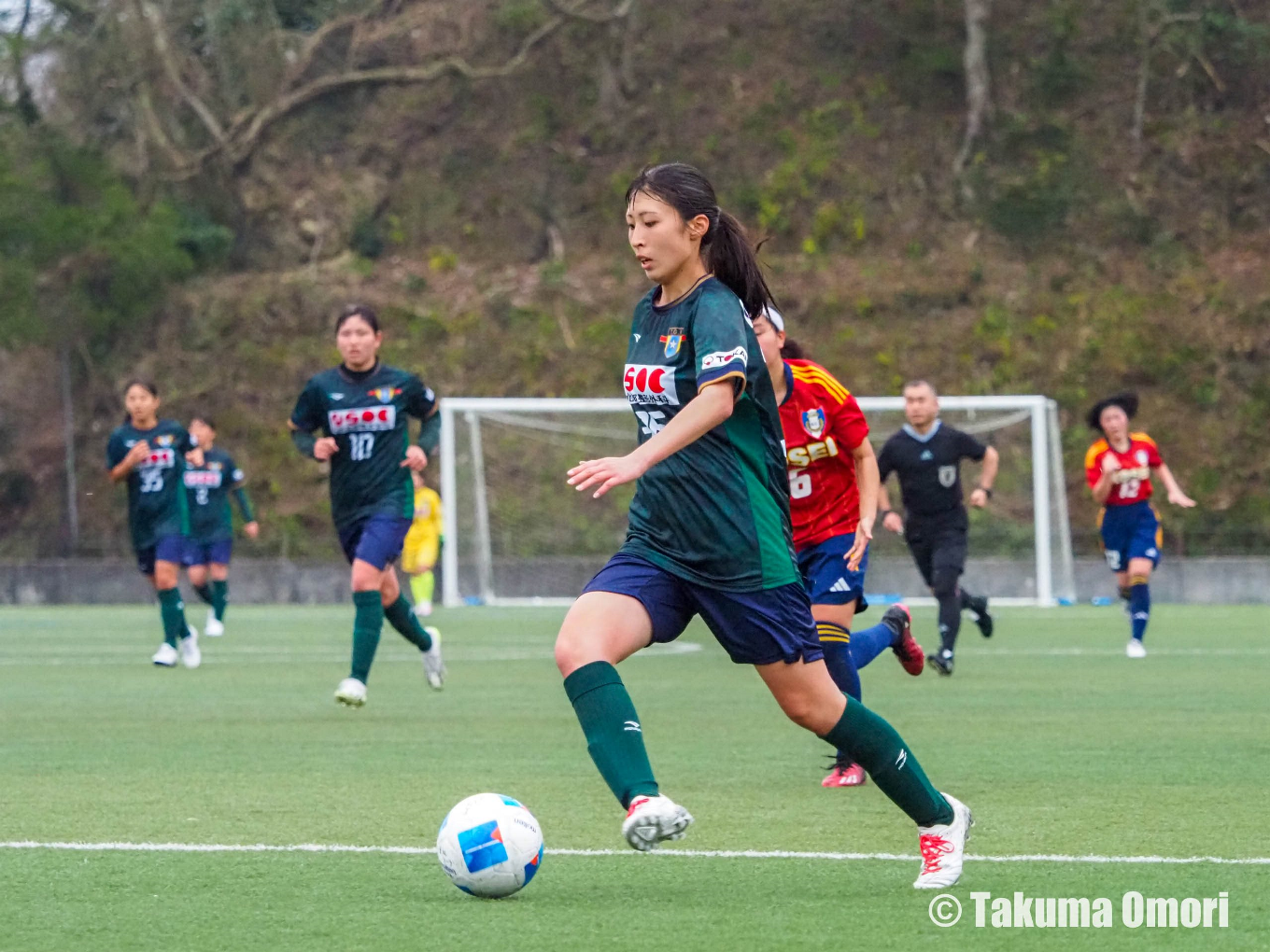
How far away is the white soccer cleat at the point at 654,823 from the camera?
172 inches

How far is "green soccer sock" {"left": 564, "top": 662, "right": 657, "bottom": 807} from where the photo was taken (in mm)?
4578

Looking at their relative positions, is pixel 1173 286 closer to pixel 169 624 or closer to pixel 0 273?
pixel 0 273

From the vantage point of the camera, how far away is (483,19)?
37.2 metres

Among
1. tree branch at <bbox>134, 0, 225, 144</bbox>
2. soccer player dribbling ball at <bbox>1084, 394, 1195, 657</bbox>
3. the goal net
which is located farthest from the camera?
tree branch at <bbox>134, 0, 225, 144</bbox>

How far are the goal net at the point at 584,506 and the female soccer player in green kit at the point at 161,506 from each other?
10.5 metres

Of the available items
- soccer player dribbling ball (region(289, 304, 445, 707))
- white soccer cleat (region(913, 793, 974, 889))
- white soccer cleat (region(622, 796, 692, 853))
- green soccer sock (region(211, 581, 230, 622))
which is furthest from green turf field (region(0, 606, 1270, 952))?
green soccer sock (region(211, 581, 230, 622))

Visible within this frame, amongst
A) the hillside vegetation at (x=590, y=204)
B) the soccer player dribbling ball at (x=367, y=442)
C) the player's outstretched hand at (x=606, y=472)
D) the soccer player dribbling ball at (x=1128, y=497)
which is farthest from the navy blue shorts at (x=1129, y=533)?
the hillside vegetation at (x=590, y=204)

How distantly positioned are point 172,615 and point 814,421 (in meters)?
8.07

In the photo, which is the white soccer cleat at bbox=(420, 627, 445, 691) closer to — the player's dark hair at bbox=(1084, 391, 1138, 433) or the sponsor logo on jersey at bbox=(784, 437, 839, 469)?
the sponsor logo on jersey at bbox=(784, 437, 839, 469)

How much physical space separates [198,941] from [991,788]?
361cm

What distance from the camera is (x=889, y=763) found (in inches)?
189

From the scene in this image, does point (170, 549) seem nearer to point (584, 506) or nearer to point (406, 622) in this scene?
point (406, 622)

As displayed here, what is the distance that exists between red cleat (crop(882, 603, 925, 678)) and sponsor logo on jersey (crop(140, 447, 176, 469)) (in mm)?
7784

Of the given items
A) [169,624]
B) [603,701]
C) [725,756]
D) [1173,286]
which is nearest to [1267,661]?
Answer: [725,756]
